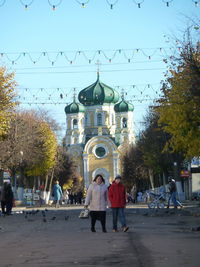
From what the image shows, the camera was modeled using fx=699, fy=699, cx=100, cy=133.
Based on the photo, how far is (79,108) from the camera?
136875mm

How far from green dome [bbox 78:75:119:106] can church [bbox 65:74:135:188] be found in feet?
1.93

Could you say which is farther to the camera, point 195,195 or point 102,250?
point 195,195

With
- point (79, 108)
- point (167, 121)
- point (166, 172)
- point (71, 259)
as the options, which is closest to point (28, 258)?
point (71, 259)

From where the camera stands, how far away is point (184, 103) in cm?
3089

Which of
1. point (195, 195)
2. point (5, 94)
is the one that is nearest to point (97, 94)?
point (195, 195)

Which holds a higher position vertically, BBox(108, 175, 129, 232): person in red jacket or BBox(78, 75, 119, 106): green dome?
BBox(78, 75, 119, 106): green dome

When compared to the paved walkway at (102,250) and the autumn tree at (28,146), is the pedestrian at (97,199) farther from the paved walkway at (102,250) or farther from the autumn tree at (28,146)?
the autumn tree at (28,146)

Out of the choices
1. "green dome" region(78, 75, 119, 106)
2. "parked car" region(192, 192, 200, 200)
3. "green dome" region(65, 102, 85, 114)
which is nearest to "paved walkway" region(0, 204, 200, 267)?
"parked car" region(192, 192, 200, 200)

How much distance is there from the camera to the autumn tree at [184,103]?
29.3 metres

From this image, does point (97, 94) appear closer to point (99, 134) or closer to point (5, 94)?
point (99, 134)

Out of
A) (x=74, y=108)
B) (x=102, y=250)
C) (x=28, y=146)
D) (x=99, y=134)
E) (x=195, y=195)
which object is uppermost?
(x=74, y=108)

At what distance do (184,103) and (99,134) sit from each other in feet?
345

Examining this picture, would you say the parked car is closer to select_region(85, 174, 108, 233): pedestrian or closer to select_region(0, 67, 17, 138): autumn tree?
select_region(0, 67, 17, 138): autumn tree

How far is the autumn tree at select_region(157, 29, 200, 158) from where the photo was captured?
2931 cm
